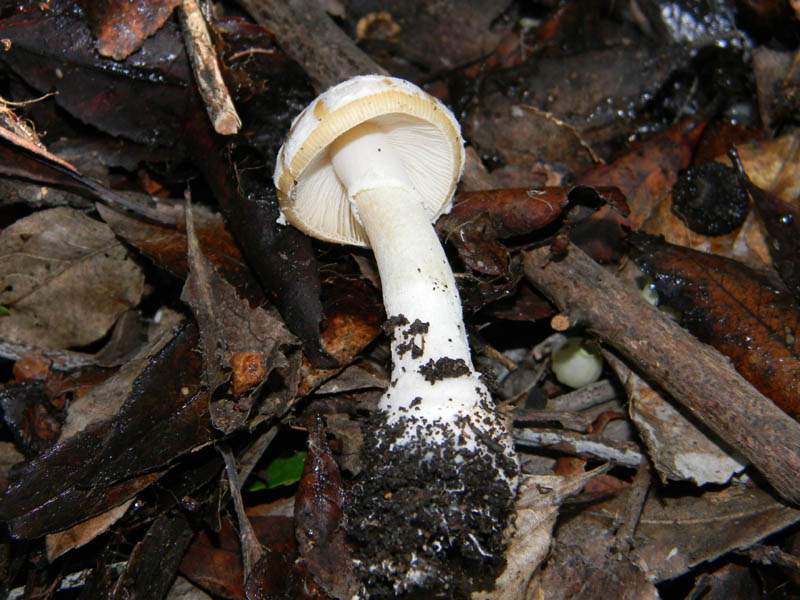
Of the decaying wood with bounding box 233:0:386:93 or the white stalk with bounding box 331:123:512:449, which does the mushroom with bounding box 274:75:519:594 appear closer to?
the white stalk with bounding box 331:123:512:449

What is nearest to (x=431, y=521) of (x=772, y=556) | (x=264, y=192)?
(x=772, y=556)

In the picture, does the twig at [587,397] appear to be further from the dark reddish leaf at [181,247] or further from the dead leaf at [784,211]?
the dark reddish leaf at [181,247]

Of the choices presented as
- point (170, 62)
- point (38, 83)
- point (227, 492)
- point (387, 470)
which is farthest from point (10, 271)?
point (387, 470)

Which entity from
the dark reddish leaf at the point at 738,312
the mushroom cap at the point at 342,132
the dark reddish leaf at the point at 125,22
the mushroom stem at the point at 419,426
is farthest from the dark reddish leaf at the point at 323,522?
the dark reddish leaf at the point at 125,22

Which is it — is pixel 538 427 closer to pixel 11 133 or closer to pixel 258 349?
pixel 258 349

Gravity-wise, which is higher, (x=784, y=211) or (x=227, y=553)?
(x=784, y=211)

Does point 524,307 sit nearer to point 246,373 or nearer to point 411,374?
point 411,374

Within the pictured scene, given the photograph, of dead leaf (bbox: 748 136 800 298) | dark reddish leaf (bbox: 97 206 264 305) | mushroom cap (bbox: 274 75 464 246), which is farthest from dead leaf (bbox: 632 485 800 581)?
dark reddish leaf (bbox: 97 206 264 305)
